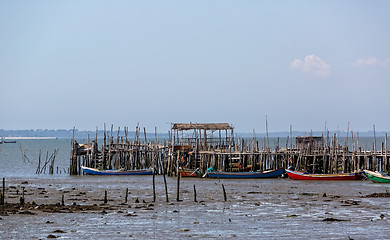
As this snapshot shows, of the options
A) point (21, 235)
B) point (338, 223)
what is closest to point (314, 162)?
point (338, 223)

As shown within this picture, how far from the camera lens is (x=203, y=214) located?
84.1 feet

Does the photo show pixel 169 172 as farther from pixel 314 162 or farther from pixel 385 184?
pixel 385 184

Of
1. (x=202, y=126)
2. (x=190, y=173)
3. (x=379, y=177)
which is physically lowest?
(x=190, y=173)

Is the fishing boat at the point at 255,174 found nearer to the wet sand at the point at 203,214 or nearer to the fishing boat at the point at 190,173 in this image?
the fishing boat at the point at 190,173

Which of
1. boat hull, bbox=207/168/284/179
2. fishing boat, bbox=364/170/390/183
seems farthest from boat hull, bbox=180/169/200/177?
fishing boat, bbox=364/170/390/183

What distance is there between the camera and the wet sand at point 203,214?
21219mm

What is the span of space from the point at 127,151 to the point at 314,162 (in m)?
15.6

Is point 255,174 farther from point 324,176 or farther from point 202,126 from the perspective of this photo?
point 202,126

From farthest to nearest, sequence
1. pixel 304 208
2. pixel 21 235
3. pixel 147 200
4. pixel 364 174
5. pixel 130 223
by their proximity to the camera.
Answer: pixel 364 174 → pixel 147 200 → pixel 304 208 → pixel 130 223 → pixel 21 235

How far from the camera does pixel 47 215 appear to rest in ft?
80.9

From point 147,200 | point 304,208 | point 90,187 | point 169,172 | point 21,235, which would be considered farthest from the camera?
point 169,172

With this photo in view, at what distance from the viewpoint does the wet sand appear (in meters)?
21.2

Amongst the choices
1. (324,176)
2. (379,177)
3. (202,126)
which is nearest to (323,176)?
(324,176)

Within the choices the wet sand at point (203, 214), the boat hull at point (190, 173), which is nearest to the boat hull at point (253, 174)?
the boat hull at point (190, 173)
